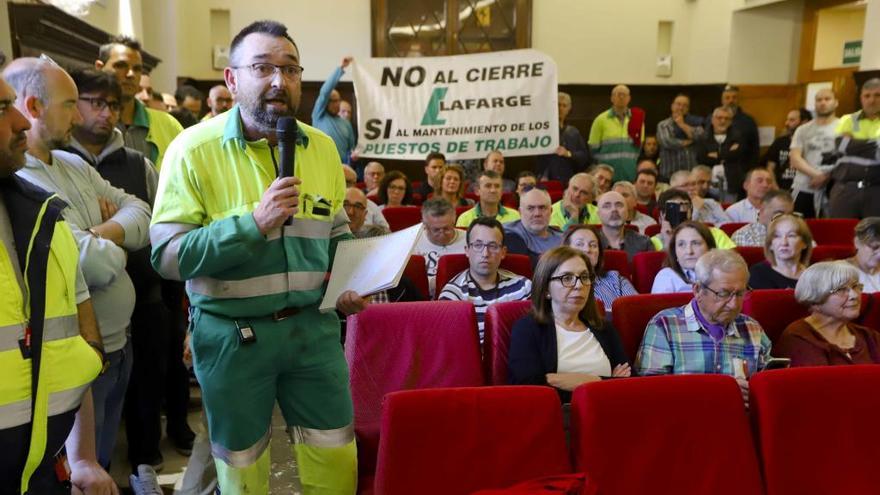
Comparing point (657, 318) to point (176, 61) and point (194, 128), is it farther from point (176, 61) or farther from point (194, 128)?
point (176, 61)

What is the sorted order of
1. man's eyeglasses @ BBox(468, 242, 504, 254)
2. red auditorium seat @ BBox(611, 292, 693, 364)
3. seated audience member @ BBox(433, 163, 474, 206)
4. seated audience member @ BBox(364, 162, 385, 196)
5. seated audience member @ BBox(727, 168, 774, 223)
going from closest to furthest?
red auditorium seat @ BBox(611, 292, 693, 364), man's eyeglasses @ BBox(468, 242, 504, 254), seated audience member @ BBox(727, 168, 774, 223), seated audience member @ BBox(433, 163, 474, 206), seated audience member @ BBox(364, 162, 385, 196)

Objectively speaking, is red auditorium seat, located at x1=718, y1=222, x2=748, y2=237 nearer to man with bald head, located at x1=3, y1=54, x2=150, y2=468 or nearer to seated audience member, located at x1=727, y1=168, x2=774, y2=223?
seated audience member, located at x1=727, y1=168, x2=774, y2=223

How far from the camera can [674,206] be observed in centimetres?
376

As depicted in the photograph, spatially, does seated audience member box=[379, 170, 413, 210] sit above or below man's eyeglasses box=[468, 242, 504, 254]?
above

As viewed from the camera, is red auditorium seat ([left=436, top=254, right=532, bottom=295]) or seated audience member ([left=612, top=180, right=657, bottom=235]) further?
seated audience member ([left=612, top=180, right=657, bottom=235])

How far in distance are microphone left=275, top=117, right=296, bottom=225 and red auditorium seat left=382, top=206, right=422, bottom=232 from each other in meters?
3.14

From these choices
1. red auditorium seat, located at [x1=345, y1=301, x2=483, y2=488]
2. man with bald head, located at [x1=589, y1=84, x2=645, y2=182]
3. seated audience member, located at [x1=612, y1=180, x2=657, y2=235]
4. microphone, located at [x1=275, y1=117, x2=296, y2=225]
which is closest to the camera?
microphone, located at [x1=275, y1=117, x2=296, y2=225]

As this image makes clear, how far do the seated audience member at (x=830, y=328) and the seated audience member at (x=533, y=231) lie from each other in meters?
1.38

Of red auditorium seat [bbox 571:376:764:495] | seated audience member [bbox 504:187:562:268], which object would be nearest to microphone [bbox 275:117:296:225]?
red auditorium seat [bbox 571:376:764:495]

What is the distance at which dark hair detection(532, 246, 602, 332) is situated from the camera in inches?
90.6

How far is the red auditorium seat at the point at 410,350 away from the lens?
7.77 ft

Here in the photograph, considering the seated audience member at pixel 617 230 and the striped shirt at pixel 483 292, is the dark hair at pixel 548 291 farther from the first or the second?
the seated audience member at pixel 617 230

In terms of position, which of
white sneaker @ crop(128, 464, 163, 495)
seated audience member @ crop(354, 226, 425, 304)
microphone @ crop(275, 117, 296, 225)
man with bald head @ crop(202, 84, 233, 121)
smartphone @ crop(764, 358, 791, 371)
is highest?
man with bald head @ crop(202, 84, 233, 121)

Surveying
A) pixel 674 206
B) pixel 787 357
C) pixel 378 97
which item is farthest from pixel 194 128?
pixel 378 97
